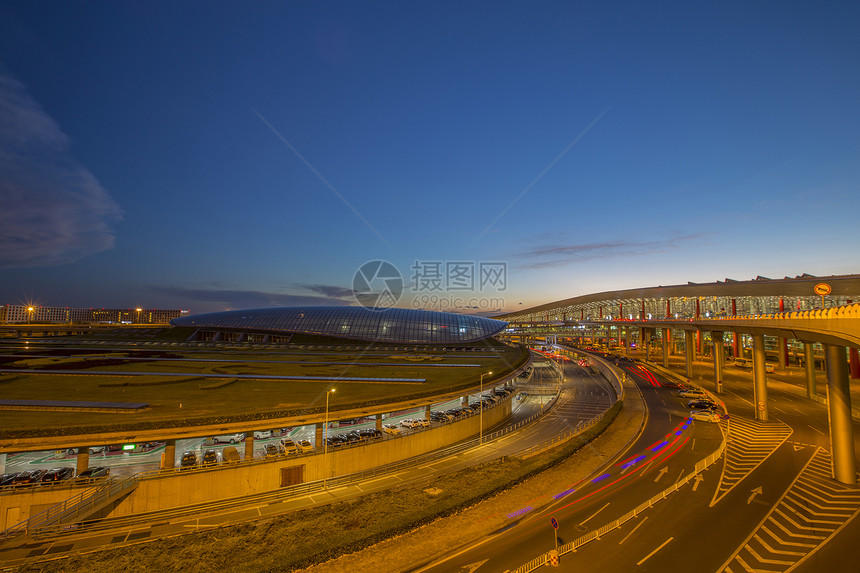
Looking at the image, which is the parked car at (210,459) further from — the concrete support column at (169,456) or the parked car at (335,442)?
the parked car at (335,442)

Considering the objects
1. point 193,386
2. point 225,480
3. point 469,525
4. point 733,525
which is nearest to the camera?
point 733,525

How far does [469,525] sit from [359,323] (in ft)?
283

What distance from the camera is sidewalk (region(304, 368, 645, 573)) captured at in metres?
15.4

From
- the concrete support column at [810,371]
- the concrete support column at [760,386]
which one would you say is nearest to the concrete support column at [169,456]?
the concrete support column at [760,386]

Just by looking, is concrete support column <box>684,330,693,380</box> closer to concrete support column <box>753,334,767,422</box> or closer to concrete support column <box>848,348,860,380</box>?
concrete support column <box>848,348,860,380</box>

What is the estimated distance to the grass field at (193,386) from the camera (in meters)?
24.7

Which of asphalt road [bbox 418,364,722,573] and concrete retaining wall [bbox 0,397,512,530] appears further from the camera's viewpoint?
concrete retaining wall [bbox 0,397,512,530]

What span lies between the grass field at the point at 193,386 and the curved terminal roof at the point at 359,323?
3585cm

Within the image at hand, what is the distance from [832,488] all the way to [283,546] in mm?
29830

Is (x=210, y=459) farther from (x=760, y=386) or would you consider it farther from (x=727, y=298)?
(x=727, y=298)

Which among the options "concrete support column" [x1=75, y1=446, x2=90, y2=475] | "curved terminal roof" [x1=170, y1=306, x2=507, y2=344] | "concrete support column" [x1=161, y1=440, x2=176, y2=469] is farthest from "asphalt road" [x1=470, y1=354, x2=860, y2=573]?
"curved terminal roof" [x1=170, y1=306, x2=507, y2=344]

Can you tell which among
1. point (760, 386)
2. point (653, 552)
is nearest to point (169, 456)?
point (653, 552)

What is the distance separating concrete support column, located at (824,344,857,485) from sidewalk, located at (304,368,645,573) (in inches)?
478

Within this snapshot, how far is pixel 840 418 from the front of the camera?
74.3 ft
